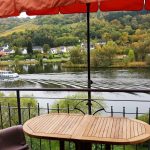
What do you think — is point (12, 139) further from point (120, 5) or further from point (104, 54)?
point (104, 54)

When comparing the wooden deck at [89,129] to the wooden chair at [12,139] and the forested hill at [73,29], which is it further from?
the forested hill at [73,29]

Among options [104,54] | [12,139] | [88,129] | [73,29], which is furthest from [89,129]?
[104,54]

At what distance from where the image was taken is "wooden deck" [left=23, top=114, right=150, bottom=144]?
6.46 ft

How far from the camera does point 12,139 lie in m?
2.54

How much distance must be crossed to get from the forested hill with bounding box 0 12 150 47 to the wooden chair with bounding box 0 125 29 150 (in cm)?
1069

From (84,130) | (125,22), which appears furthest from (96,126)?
(125,22)

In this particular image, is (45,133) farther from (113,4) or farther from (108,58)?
(108,58)

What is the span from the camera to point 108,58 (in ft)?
59.8

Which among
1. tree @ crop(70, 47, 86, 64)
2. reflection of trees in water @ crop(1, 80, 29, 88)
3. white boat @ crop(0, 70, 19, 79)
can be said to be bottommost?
reflection of trees in water @ crop(1, 80, 29, 88)

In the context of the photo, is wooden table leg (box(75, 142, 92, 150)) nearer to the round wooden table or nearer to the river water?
the round wooden table

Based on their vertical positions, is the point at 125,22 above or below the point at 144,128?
above

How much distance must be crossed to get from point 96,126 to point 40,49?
18468 mm

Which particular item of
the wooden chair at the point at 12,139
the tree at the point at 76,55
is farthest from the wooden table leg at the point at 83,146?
the tree at the point at 76,55

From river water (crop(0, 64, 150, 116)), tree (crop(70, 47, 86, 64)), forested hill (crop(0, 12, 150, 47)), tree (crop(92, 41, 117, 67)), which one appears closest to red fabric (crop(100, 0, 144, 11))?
forested hill (crop(0, 12, 150, 47))
